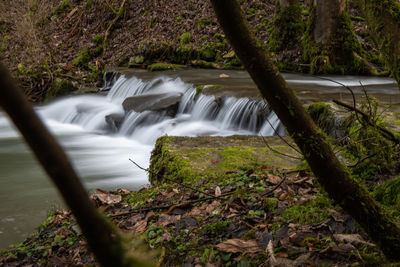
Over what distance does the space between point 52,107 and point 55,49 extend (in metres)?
5.66

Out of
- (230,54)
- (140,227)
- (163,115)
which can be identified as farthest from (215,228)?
(230,54)

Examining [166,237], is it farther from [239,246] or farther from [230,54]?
[230,54]

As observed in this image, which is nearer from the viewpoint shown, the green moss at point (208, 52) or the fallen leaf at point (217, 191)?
the fallen leaf at point (217, 191)

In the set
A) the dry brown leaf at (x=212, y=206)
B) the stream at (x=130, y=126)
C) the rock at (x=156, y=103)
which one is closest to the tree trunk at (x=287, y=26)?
the stream at (x=130, y=126)

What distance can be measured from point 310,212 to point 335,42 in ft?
35.1

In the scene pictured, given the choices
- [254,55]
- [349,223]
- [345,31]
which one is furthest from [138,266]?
[345,31]

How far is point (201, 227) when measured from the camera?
2.91m

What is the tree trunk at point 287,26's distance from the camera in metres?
13.4

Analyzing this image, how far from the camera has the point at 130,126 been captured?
32.0 ft

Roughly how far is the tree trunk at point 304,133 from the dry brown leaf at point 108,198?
2.90m

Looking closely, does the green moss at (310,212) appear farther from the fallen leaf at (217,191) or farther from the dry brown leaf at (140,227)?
the dry brown leaf at (140,227)

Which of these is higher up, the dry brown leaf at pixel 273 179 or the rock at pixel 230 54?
the dry brown leaf at pixel 273 179

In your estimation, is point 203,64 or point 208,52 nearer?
point 203,64

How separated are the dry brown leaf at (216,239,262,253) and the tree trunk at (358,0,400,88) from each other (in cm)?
138
